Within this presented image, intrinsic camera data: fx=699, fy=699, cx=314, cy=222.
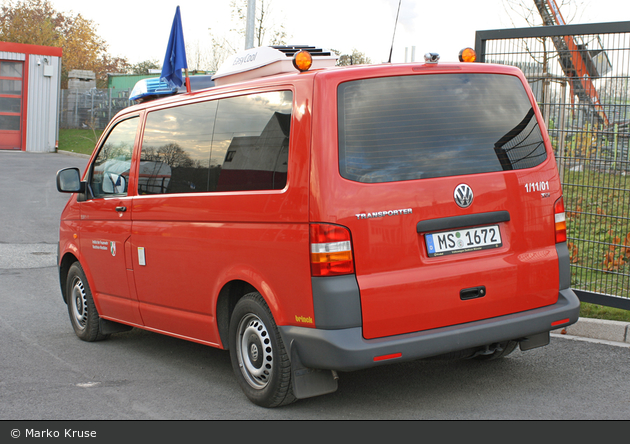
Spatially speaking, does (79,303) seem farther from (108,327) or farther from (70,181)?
(70,181)

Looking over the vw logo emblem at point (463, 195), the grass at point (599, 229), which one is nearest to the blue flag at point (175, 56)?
the vw logo emblem at point (463, 195)

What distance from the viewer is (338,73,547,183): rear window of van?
151 inches

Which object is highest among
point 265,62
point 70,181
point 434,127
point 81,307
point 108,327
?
point 265,62

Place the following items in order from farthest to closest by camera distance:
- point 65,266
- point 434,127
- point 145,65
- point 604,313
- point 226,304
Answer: point 145,65 → point 65,266 → point 604,313 → point 226,304 → point 434,127

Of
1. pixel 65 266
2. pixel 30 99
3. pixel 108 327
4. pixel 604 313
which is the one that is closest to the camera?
pixel 108 327

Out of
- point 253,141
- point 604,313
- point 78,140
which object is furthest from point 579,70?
point 78,140

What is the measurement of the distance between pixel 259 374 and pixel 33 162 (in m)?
24.8

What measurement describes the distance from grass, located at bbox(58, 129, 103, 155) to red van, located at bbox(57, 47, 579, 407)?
2766cm

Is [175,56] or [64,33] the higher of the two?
[64,33]

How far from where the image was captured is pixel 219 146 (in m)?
4.61

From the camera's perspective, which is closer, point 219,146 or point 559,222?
point 559,222

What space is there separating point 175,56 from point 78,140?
30.6m

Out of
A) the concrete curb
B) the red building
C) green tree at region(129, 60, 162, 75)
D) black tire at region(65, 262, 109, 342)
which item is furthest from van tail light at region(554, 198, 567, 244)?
green tree at region(129, 60, 162, 75)

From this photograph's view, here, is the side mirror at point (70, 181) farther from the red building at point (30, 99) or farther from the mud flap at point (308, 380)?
the red building at point (30, 99)
